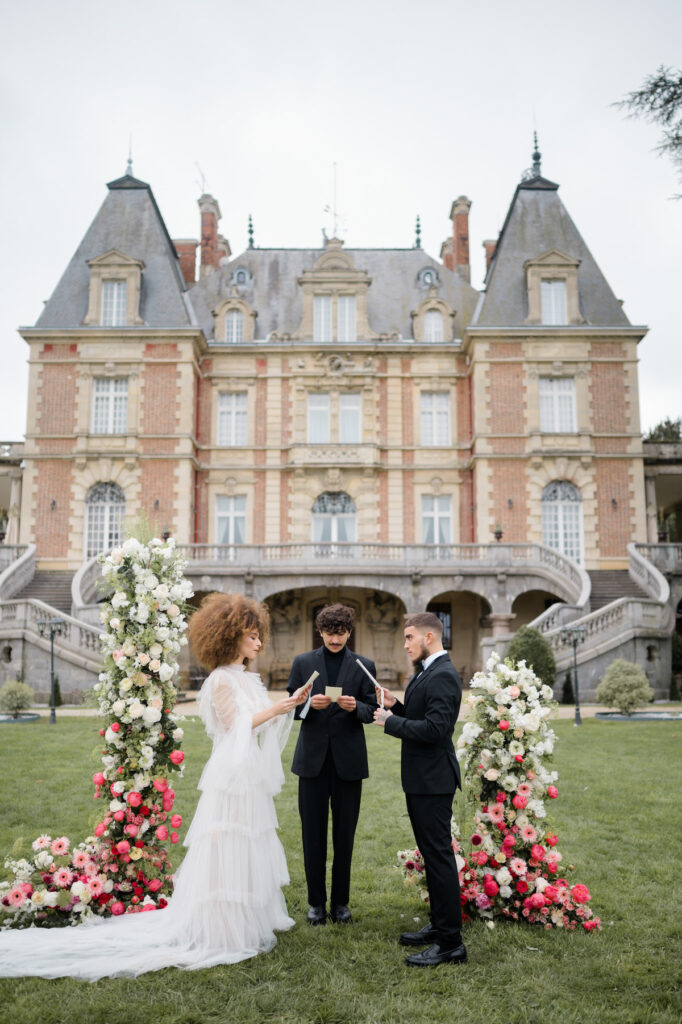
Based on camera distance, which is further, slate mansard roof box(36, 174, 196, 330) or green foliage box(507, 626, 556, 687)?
slate mansard roof box(36, 174, 196, 330)

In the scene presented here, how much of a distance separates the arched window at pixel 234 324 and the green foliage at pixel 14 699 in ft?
51.5

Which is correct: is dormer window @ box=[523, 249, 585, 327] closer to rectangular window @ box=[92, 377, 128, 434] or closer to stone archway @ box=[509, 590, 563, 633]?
stone archway @ box=[509, 590, 563, 633]

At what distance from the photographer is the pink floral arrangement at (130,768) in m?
5.26

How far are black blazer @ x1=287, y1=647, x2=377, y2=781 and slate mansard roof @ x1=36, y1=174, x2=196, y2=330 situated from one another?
2275cm

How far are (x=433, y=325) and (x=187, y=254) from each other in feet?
32.8

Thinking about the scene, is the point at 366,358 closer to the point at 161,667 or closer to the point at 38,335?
the point at 38,335

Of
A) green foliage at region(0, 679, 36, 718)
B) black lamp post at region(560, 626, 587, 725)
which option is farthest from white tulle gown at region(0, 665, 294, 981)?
green foliage at region(0, 679, 36, 718)

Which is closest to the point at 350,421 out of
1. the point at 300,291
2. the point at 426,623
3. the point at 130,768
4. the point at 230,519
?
the point at 230,519

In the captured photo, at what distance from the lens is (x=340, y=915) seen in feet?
16.9

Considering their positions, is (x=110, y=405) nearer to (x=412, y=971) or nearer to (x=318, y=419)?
(x=318, y=419)

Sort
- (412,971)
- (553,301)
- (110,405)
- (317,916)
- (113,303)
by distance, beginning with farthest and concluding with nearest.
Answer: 1. (553,301)
2. (113,303)
3. (110,405)
4. (317,916)
5. (412,971)

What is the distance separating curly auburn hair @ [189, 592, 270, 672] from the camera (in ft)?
16.3

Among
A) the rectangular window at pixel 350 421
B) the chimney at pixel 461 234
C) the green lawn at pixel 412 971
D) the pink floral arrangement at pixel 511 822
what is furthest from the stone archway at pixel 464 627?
the pink floral arrangement at pixel 511 822

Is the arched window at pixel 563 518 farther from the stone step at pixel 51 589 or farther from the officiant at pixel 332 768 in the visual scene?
the officiant at pixel 332 768
